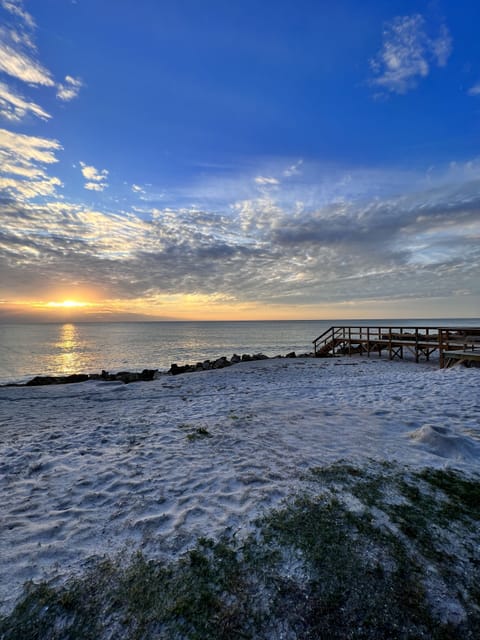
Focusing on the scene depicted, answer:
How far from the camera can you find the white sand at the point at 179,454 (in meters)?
3.26

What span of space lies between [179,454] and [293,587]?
10.1 feet

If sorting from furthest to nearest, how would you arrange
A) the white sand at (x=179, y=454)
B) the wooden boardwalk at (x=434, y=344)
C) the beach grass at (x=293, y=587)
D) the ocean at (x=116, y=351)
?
the ocean at (x=116, y=351)
the wooden boardwalk at (x=434, y=344)
the white sand at (x=179, y=454)
the beach grass at (x=293, y=587)

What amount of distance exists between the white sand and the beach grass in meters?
0.30

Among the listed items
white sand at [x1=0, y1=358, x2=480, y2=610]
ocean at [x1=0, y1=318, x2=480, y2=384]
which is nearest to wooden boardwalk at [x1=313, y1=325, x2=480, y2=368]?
white sand at [x1=0, y1=358, x2=480, y2=610]

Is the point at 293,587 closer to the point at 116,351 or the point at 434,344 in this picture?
the point at 434,344

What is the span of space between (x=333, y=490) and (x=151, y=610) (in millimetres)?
2520

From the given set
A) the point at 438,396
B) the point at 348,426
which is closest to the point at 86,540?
the point at 348,426

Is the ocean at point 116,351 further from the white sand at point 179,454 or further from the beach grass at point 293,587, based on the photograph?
the beach grass at point 293,587

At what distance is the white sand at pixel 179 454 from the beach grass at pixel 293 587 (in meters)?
0.30

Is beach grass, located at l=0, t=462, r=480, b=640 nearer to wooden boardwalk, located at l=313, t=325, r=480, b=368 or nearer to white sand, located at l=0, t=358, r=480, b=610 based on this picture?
white sand, located at l=0, t=358, r=480, b=610

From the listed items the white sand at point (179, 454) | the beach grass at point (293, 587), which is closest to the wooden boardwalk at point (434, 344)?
the white sand at point (179, 454)

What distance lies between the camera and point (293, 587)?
261cm

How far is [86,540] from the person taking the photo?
318cm

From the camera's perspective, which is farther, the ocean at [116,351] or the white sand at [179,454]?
the ocean at [116,351]
